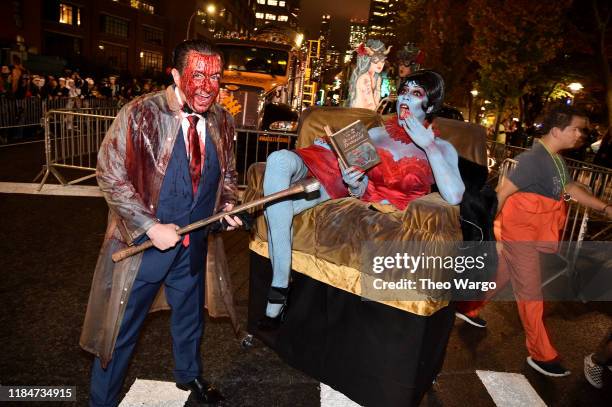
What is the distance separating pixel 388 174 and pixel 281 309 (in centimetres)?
119

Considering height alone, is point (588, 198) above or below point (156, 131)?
below

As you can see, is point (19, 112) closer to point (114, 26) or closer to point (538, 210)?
point (538, 210)

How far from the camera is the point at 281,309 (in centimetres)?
322

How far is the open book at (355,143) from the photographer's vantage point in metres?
2.83

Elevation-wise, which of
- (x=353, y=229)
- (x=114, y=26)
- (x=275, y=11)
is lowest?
(x=353, y=229)

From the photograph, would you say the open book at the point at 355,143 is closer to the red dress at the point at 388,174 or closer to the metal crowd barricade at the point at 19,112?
the red dress at the point at 388,174

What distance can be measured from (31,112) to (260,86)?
284 inches

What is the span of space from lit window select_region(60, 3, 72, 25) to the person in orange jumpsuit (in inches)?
1547

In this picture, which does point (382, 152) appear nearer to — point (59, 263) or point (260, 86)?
point (59, 263)

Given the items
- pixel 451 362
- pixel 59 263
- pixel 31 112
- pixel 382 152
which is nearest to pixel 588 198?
pixel 451 362

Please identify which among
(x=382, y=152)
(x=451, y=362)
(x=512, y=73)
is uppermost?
(x=512, y=73)

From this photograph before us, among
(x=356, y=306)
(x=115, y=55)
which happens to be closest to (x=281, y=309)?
(x=356, y=306)

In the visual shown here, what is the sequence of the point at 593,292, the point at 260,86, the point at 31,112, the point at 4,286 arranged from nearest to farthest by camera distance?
the point at 4,286 < the point at 593,292 < the point at 260,86 < the point at 31,112

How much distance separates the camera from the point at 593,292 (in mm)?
5953
